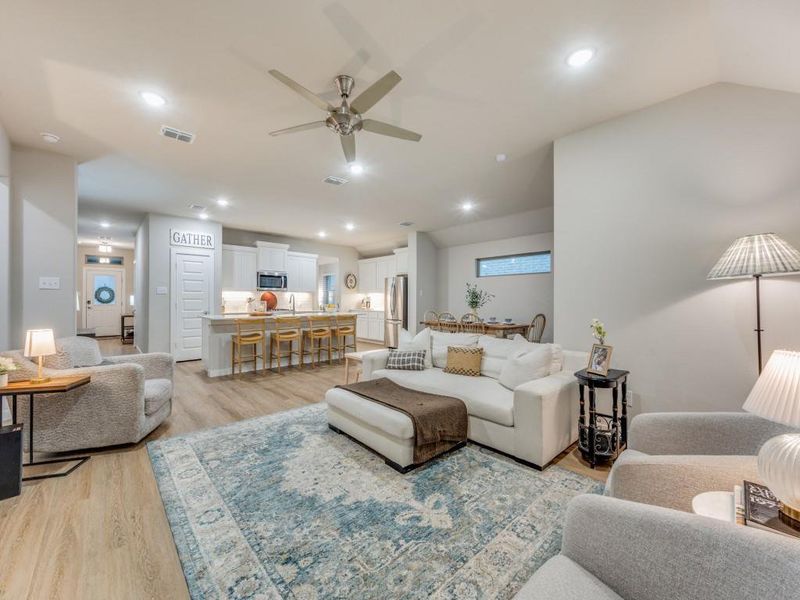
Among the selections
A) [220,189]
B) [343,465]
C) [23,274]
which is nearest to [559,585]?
[343,465]

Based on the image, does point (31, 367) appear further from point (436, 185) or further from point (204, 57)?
Answer: point (436, 185)

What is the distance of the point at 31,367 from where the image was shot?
255 cm

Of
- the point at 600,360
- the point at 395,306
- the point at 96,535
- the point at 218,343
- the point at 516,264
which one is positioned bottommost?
the point at 96,535

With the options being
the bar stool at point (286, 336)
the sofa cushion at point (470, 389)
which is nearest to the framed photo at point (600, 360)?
the sofa cushion at point (470, 389)

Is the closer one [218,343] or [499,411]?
[499,411]

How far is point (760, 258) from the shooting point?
6.65 feet

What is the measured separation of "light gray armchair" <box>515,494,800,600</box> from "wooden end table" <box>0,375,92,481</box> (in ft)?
10.00

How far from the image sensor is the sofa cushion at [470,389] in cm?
263

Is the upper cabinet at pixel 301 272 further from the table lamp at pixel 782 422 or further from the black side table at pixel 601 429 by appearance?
the table lamp at pixel 782 422

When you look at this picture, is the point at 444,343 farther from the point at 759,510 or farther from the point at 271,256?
the point at 271,256

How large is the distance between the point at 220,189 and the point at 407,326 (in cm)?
498

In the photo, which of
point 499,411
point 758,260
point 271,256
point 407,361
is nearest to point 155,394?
point 407,361

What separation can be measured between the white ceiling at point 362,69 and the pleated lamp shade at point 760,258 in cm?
103

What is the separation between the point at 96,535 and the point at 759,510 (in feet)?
9.70
